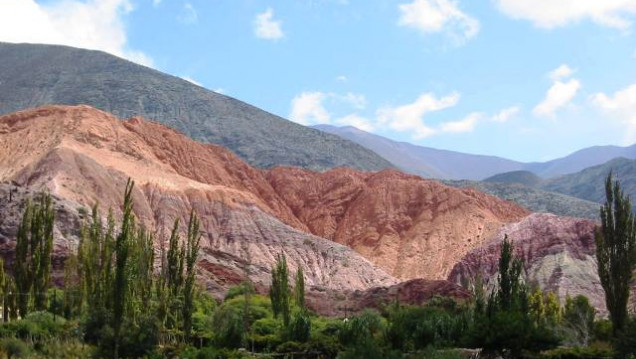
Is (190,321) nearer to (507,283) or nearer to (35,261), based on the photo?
(35,261)

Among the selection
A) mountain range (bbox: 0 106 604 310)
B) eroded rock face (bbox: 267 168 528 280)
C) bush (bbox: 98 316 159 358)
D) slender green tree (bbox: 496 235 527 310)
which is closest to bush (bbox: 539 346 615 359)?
slender green tree (bbox: 496 235 527 310)

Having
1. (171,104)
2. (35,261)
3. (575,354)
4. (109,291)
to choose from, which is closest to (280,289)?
(35,261)

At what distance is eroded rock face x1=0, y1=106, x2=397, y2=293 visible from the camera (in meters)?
79.3

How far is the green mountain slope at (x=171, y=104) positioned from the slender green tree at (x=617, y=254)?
408 ft

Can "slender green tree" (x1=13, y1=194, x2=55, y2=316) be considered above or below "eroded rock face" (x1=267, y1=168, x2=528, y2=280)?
below

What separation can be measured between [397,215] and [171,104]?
262ft

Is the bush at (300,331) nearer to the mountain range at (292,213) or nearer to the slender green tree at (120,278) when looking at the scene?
the slender green tree at (120,278)

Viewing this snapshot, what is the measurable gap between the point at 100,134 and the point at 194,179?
45.5ft

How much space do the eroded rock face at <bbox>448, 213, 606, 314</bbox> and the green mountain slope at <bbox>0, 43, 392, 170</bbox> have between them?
6991 cm

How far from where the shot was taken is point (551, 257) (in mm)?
83438

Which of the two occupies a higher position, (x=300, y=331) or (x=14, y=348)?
(x=300, y=331)

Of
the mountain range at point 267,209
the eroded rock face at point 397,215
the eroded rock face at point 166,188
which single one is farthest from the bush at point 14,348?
the eroded rock face at point 397,215

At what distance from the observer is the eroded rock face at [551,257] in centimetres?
7719

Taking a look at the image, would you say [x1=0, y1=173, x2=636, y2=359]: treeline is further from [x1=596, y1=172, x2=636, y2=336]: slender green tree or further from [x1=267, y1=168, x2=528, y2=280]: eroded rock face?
[x1=267, y1=168, x2=528, y2=280]: eroded rock face
